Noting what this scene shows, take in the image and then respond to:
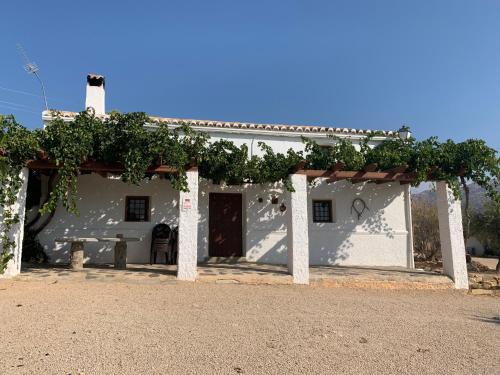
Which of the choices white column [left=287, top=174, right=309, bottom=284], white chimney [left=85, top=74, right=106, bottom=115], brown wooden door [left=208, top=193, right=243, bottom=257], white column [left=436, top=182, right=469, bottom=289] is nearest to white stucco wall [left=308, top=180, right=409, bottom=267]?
white column [left=436, top=182, right=469, bottom=289]

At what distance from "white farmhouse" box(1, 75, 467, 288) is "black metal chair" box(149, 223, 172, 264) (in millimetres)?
179

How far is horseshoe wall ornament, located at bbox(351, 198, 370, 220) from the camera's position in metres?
10.7

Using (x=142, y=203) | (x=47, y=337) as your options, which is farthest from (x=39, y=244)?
(x=47, y=337)

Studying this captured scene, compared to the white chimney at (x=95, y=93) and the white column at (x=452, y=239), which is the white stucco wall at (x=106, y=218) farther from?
the white column at (x=452, y=239)

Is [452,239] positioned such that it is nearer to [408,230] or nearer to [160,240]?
[408,230]

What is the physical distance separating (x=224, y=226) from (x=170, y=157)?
11.5 feet

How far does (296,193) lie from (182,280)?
10.2ft

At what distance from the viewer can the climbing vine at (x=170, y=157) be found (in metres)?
7.11

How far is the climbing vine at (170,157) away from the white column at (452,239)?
1.09 feet

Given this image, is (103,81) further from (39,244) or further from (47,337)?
(47,337)

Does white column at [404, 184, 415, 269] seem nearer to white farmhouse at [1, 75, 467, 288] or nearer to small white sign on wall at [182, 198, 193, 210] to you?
white farmhouse at [1, 75, 467, 288]

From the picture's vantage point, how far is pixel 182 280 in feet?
24.6

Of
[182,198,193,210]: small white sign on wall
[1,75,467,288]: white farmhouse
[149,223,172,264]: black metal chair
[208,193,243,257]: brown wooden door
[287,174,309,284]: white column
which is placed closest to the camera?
[182,198,193,210]: small white sign on wall

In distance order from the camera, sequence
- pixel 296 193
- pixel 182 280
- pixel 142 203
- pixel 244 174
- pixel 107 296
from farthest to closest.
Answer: pixel 142 203, pixel 244 174, pixel 296 193, pixel 182 280, pixel 107 296
